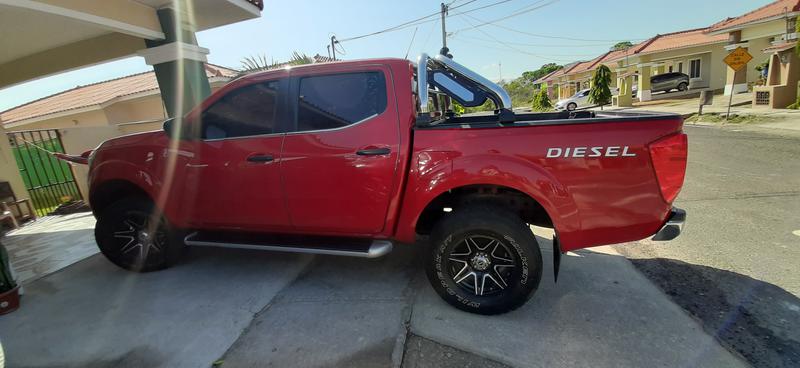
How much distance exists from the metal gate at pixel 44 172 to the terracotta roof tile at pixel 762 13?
25.1 m

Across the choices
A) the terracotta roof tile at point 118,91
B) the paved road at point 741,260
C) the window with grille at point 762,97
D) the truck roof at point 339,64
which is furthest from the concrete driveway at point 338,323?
the window with grille at point 762,97

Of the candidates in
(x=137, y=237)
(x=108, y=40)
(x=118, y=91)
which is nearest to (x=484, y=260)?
(x=137, y=237)

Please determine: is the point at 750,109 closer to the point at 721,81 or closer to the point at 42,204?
the point at 721,81

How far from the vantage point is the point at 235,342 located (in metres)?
2.46

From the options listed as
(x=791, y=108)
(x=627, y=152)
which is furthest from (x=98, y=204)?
(x=791, y=108)

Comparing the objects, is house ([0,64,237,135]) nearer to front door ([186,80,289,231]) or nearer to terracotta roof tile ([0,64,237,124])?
→ terracotta roof tile ([0,64,237,124])

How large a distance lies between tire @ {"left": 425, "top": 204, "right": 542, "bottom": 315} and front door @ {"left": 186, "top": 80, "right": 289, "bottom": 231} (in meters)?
1.36

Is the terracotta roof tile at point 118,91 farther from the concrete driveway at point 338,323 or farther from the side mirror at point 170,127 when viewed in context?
the concrete driveway at point 338,323

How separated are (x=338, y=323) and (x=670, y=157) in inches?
95.4

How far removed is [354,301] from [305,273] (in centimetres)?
74

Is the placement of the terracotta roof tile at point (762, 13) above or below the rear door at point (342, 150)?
above

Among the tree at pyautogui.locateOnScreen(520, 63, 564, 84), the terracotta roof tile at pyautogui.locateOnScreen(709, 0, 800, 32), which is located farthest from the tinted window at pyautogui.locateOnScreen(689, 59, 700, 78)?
the tree at pyautogui.locateOnScreen(520, 63, 564, 84)

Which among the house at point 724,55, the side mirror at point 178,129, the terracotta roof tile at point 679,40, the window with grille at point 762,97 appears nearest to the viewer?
the side mirror at point 178,129

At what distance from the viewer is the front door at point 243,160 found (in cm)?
296
